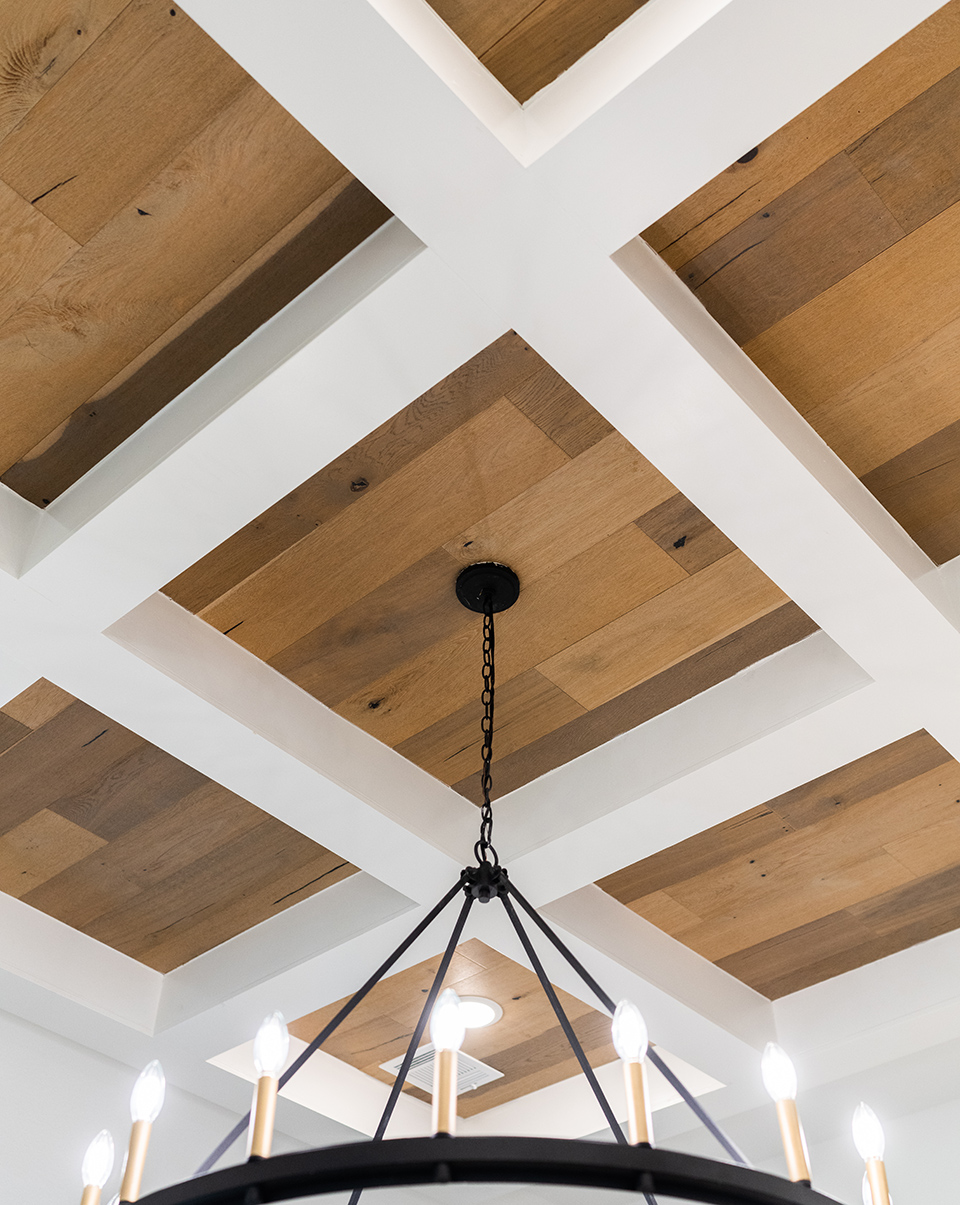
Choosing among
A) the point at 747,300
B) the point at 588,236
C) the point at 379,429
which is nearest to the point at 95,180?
the point at 379,429

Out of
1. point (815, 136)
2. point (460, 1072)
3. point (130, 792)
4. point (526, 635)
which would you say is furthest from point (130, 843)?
point (815, 136)

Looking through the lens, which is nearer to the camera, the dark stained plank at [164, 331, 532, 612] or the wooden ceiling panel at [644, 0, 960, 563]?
the wooden ceiling panel at [644, 0, 960, 563]

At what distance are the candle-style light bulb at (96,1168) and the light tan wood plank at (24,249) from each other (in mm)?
967

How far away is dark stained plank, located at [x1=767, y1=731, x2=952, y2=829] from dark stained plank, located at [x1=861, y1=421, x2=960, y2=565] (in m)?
0.41

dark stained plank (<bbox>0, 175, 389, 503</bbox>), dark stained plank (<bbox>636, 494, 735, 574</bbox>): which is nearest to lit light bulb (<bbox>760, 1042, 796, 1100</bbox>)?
dark stained plank (<bbox>636, 494, 735, 574</bbox>)

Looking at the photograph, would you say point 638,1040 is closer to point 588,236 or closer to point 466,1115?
point 588,236

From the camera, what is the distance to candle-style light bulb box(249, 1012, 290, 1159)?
3.07ft

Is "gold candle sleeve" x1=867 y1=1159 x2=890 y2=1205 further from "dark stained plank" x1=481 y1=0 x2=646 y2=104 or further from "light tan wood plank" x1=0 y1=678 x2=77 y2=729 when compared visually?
"light tan wood plank" x1=0 y1=678 x2=77 y2=729

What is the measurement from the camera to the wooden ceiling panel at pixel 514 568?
1.50 m

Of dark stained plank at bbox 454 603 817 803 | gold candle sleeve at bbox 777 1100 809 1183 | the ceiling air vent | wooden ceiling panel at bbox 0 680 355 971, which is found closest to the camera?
gold candle sleeve at bbox 777 1100 809 1183

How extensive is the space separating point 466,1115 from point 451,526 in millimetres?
2018

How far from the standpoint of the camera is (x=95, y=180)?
48.7 inches

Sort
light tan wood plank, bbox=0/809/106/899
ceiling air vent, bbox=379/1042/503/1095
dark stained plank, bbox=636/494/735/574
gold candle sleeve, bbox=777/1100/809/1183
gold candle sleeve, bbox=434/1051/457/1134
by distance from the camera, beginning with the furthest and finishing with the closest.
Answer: ceiling air vent, bbox=379/1042/503/1095 → light tan wood plank, bbox=0/809/106/899 → dark stained plank, bbox=636/494/735/574 → gold candle sleeve, bbox=777/1100/809/1183 → gold candle sleeve, bbox=434/1051/457/1134

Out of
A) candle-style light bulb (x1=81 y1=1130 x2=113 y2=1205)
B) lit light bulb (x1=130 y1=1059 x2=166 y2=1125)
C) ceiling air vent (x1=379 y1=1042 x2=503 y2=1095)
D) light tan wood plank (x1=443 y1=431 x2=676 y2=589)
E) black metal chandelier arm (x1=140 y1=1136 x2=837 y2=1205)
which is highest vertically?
light tan wood plank (x1=443 y1=431 x2=676 y2=589)
